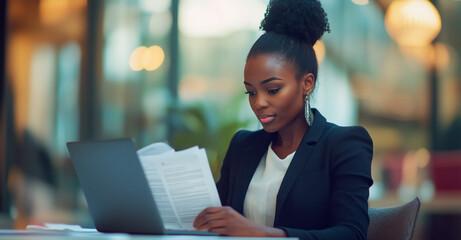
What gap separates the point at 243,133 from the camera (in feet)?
6.64

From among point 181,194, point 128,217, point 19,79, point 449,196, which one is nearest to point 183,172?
point 181,194

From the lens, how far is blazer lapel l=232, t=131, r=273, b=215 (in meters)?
1.81

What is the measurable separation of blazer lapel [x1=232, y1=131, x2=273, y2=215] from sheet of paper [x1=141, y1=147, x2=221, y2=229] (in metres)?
0.36

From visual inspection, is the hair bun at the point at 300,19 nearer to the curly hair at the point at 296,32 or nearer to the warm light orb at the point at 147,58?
the curly hair at the point at 296,32

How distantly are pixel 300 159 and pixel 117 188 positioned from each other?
1.81 feet

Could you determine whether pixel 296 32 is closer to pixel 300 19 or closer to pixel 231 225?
pixel 300 19

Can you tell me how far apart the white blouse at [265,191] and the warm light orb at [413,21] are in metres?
4.72

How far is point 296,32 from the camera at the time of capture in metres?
1.81

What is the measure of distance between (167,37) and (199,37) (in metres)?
0.36

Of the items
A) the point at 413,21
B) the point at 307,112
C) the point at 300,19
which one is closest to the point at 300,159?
the point at 307,112

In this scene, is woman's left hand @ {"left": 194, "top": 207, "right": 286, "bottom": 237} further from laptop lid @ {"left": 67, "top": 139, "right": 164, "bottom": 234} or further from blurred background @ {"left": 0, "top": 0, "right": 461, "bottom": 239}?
blurred background @ {"left": 0, "top": 0, "right": 461, "bottom": 239}

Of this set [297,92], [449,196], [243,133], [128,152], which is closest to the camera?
[128,152]

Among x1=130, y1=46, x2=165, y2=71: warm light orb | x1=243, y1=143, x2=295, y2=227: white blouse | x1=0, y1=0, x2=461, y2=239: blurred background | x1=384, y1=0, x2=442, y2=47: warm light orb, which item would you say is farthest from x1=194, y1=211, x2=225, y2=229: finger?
x1=130, y1=46, x2=165, y2=71: warm light orb

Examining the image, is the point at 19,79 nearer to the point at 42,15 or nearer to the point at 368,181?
the point at 42,15
